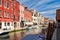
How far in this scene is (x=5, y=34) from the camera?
9.98 meters

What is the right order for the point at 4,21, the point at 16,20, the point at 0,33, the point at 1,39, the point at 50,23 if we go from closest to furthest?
the point at 50,23
the point at 1,39
the point at 0,33
the point at 4,21
the point at 16,20

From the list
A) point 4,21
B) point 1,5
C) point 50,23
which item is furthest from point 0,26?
point 50,23

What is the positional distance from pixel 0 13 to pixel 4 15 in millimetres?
517

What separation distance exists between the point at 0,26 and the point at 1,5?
1.73m

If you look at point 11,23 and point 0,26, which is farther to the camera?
point 11,23

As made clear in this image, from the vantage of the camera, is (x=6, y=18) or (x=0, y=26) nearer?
(x=0, y=26)

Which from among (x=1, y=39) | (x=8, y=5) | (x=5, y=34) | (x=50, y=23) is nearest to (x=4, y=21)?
(x=8, y=5)

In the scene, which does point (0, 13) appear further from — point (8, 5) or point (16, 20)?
point (16, 20)

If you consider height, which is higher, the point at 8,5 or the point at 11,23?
the point at 8,5

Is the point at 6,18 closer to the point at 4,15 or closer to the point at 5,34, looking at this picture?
the point at 4,15

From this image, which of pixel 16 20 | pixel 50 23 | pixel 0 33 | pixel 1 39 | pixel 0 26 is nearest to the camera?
pixel 50 23

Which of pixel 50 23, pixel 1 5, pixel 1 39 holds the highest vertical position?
pixel 1 5

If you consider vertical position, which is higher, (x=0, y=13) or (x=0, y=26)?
(x=0, y=13)

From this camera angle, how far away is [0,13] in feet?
43.2
